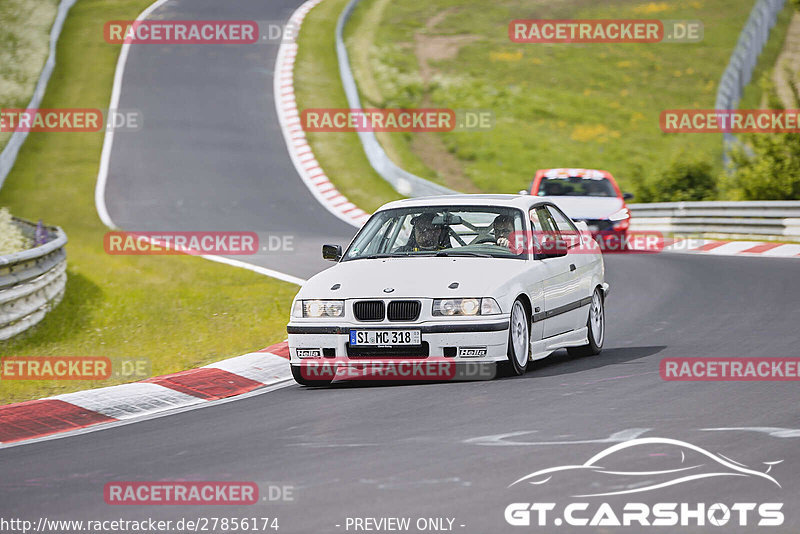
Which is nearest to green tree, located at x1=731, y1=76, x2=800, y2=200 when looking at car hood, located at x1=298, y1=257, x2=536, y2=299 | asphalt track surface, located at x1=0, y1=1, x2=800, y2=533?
asphalt track surface, located at x1=0, y1=1, x2=800, y2=533

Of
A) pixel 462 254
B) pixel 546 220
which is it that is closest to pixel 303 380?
pixel 462 254

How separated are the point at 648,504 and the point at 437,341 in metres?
3.73

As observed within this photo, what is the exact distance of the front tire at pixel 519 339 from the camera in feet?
32.1

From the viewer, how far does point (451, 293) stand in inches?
378

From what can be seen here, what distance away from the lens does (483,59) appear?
2231 inches

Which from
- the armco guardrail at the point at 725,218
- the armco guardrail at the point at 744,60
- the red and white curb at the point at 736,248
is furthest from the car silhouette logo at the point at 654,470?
the armco guardrail at the point at 744,60

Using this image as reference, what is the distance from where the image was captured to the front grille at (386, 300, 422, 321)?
9594 mm

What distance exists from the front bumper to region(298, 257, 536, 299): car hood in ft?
0.76

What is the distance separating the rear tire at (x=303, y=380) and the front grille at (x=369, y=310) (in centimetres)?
73

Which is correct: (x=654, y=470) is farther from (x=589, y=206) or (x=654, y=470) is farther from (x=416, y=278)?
(x=589, y=206)

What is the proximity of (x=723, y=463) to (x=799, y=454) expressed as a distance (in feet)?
1.84

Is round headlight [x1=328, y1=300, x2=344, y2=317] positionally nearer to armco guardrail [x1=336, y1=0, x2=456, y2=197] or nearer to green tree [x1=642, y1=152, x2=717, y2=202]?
armco guardrail [x1=336, y1=0, x2=456, y2=197]

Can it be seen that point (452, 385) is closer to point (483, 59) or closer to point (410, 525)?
point (410, 525)

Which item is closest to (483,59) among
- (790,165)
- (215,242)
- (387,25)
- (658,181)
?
(387,25)
